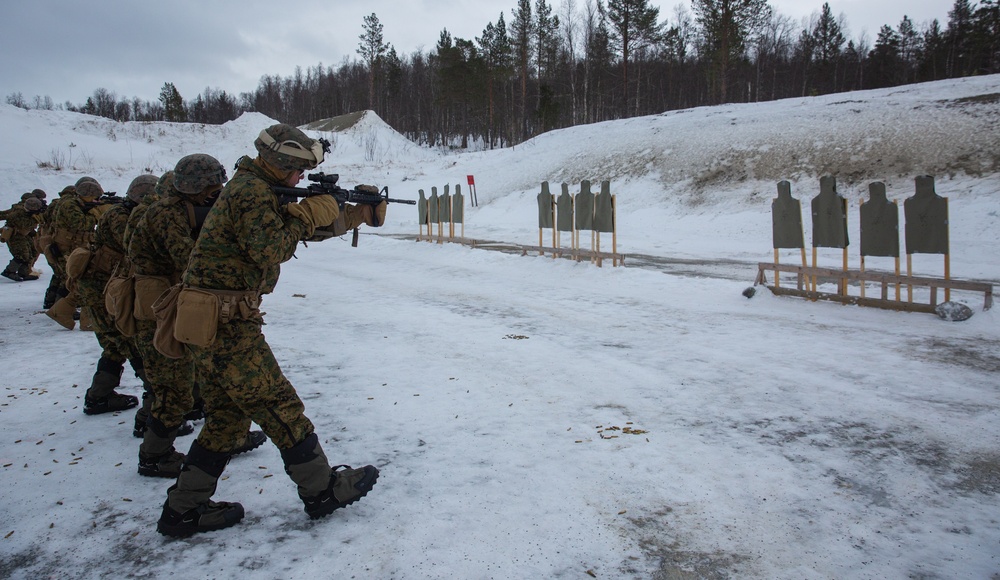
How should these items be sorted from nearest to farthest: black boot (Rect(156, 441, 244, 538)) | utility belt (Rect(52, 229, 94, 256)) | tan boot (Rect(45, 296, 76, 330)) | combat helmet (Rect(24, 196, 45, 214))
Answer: black boot (Rect(156, 441, 244, 538)) → tan boot (Rect(45, 296, 76, 330)) → utility belt (Rect(52, 229, 94, 256)) → combat helmet (Rect(24, 196, 45, 214))

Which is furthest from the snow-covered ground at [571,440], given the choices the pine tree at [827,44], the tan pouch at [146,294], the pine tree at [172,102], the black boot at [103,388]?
the pine tree at [172,102]

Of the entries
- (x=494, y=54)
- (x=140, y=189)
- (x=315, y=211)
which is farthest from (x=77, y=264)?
(x=494, y=54)

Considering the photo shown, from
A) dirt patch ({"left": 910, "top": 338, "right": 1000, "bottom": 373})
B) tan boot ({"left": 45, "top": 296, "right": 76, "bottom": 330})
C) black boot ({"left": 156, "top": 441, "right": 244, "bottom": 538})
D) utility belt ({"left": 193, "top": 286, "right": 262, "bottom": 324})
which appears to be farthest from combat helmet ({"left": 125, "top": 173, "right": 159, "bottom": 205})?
dirt patch ({"left": 910, "top": 338, "right": 1000, "bottom": 373})

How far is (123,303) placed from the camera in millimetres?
3633

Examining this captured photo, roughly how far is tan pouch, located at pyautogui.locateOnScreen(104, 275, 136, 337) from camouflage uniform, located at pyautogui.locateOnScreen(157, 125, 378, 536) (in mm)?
1173

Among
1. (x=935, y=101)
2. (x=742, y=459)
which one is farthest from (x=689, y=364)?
(x=935, y=101)

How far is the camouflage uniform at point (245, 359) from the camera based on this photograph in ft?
9.08

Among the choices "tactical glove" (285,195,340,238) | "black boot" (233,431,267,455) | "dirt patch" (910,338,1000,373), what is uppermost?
"tactical glove" (285,195,340,238)

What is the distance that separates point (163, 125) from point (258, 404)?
55873 mm

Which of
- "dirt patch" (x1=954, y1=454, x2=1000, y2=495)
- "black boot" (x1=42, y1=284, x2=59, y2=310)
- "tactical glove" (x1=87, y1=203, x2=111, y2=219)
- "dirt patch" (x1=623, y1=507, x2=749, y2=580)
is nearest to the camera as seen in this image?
"dirt patch" (x1=623, y1=507, x2=749, y2=580)

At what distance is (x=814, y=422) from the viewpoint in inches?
165

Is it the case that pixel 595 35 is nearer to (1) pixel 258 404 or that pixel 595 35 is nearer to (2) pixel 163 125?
(2) pixel 163 125

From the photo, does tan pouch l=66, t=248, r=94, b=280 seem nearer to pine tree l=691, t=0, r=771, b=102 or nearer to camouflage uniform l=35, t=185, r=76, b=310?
camouflage uniform l=35, t=185, r=76, b=310

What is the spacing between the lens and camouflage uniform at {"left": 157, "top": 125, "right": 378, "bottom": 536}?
2768 millimetres
